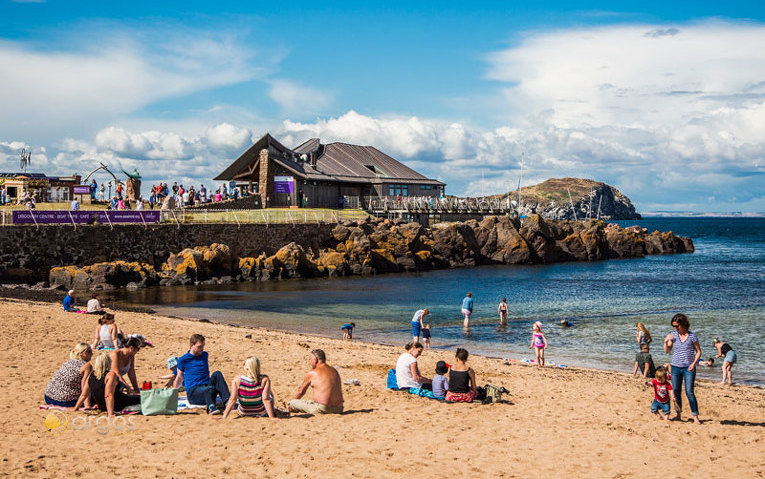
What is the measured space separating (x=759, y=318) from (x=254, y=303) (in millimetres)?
21512

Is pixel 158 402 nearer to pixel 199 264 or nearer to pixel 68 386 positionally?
pixel 68 386

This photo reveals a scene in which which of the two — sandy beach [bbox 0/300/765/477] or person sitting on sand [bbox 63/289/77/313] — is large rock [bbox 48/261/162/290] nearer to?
person sitting on sand [bbox 63/289/77/313]

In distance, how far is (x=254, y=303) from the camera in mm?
30375

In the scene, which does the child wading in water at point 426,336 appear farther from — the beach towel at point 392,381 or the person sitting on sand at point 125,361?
the person sitting on sand at point 125,361

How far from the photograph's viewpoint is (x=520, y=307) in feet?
100

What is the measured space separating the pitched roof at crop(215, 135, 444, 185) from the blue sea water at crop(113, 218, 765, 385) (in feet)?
61.4

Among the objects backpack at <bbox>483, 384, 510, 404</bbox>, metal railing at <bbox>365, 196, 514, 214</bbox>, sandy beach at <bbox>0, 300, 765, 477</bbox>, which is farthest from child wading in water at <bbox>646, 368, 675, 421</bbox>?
metal railing at <bbox>365, 196, 514, 214</bbox>

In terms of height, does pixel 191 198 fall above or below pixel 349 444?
above

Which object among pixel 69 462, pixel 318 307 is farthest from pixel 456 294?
pixel 69 462

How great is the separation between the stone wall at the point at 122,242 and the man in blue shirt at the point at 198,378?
92.6 feet

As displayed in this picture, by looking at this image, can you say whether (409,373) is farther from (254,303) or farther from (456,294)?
(456,294)

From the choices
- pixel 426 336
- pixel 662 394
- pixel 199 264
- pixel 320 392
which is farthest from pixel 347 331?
pixel 199 264

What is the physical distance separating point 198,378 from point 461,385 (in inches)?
185

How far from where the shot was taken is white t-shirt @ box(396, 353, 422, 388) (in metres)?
12.8
